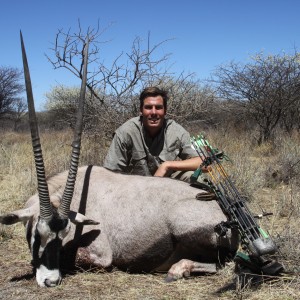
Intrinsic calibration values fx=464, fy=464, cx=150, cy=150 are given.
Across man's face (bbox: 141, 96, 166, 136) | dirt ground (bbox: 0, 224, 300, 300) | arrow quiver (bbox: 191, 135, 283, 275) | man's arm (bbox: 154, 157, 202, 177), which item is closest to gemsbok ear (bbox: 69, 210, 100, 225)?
dirt ground (bbox: 0, 224, 300, 300)

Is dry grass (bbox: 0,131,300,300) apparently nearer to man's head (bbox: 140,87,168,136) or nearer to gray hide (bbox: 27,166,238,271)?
gray hide (bbox: 27,166,238,271)

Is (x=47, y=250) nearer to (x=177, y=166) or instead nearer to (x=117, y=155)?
(x=177, y=166)

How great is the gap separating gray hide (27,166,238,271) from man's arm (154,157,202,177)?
2.10 feet

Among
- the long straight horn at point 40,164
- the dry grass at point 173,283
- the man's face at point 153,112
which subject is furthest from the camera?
the man's face at point 153,112

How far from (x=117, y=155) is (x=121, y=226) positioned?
4.32 ft

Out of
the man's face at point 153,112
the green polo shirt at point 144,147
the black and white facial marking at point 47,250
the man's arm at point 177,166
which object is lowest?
the black and white facial marking at point 47,250

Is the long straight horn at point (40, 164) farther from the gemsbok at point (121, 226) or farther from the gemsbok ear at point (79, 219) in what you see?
the gemsbok ear at point (79, 219)

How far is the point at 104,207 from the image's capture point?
352cm

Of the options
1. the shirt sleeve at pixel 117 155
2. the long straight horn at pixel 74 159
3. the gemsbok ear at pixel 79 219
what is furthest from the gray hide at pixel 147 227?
the shirt sleeve at pixel 117 155

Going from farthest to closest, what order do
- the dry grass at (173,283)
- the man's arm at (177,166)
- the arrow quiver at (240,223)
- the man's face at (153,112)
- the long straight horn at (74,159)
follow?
the man's face at (153,112), the man's arm at (177,166), the long straight horn at (74,159), the dry grass at (173,283), the arrow quiver at (240,223)

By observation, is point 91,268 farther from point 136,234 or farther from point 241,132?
point 241,132

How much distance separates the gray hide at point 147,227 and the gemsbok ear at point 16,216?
0.65 feet

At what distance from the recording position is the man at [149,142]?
4.59 meters

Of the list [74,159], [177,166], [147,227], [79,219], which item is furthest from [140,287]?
[177,166]
